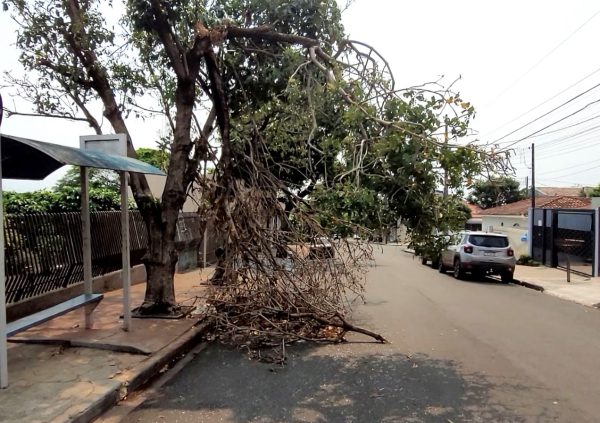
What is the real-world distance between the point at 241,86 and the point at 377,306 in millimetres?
5509

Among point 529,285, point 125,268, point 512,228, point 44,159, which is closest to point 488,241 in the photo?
point 529,285

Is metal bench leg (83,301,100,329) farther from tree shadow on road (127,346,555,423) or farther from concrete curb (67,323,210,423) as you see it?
tree shadow on road (127,346,555,423)

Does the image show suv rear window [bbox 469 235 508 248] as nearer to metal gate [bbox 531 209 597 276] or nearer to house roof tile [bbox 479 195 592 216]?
metal gate [bbox 531 209 597 276]

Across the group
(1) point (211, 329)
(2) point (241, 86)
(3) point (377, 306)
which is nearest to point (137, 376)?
(1) point (211, 329)

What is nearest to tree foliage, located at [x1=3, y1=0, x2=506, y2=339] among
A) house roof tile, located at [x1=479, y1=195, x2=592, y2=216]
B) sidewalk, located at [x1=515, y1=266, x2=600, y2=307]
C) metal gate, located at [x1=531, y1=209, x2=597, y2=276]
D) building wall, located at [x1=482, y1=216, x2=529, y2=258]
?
sidewalk, located at [x1=515, y1=266, x2=600, y2=307]

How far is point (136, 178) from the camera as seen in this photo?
9305mm

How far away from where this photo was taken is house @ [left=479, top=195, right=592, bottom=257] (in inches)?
1117

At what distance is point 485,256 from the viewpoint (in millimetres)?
17922

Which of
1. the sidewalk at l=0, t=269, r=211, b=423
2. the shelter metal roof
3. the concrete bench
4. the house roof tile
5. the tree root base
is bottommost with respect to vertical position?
the sidewalk at l=0, t=269, r=211, b=423

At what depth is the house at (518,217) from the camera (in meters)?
28.4

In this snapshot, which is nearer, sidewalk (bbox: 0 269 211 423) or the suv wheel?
sidewalk (bbox: 0 269 211 423)

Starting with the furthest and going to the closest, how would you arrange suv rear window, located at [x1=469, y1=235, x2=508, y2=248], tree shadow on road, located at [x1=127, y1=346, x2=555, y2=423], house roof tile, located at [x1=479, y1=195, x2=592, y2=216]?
1. house roof tile, located at [x1=479, y1=195, x2=592, y2=216]
2. suv rear window, located at [x1=469, y1=235, x2=508, y2=248]
3. tree shadow on road, located at [x1=127, y1=346, x2=555, y2=423]

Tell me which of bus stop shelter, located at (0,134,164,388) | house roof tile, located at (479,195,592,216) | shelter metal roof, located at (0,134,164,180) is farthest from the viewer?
house roof tile, located at (479,195,592,216)

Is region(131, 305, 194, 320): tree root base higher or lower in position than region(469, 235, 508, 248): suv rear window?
lower
